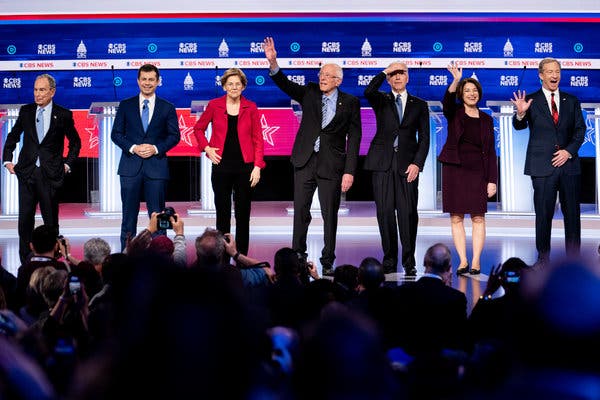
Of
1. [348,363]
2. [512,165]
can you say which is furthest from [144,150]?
[348,363]

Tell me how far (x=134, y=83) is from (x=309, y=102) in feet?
15.9

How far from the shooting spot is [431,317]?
8.21 feet

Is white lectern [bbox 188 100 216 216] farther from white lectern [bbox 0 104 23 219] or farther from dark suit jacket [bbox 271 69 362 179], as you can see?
dark suit jacket [bbox 271 69 362 179]

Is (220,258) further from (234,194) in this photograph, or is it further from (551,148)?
(551,148)

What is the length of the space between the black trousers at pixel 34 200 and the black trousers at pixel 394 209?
2103 millimetres

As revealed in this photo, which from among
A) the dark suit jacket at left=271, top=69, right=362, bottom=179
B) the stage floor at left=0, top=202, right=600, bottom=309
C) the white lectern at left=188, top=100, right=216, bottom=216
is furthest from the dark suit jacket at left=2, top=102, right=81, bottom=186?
the white lectern at left=188, top=100, right=216, bottom=216

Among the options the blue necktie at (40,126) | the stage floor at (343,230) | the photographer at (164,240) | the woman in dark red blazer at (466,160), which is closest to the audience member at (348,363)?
the photographer at (164,240)

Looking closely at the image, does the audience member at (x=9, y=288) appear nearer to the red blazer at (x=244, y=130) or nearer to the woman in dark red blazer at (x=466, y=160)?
the red blazer at (x=244, y=130)

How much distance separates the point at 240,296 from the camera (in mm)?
1072

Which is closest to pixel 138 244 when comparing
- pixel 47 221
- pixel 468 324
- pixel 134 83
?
pixel 468 324

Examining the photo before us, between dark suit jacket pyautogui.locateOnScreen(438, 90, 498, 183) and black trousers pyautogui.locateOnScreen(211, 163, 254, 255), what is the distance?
1292 millimetres

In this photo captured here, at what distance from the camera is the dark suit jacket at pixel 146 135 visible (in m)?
5.81

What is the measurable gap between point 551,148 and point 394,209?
1.07 metres

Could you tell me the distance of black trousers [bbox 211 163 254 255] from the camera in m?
5.80
